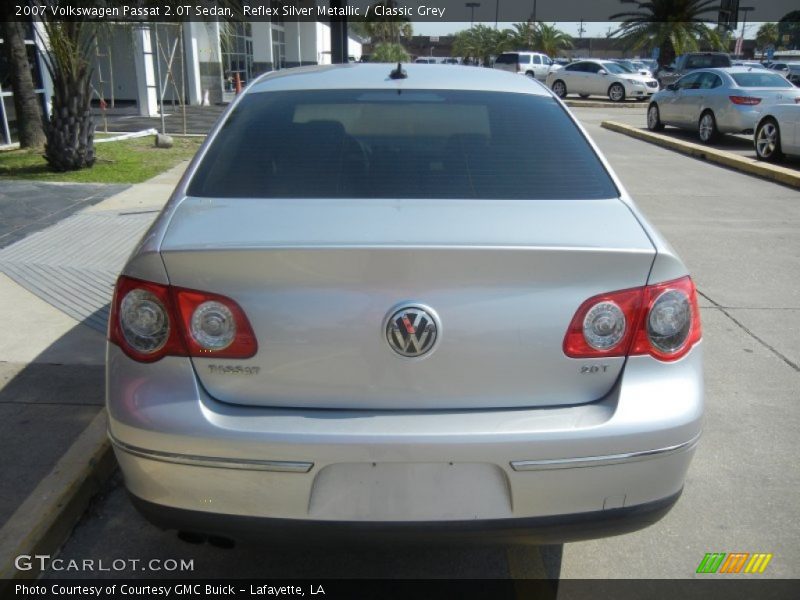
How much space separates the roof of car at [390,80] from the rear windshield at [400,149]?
70 millimetres

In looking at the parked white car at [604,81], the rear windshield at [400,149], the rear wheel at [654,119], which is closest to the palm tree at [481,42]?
the parked white car at [604,81]

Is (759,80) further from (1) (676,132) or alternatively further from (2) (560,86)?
(2) (560,86)

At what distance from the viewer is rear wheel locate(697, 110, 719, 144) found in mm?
15953

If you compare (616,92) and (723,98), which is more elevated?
(723,98)

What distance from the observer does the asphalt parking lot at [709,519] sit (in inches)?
110

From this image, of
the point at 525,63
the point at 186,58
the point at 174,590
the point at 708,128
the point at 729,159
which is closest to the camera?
the point at 174,590

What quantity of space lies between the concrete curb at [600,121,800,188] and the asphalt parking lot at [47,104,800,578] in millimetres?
5785

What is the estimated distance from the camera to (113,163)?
11.5 metres

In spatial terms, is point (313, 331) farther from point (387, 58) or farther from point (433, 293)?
point (387, 58)

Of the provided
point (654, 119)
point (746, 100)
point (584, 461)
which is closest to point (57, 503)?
point (584, 461)

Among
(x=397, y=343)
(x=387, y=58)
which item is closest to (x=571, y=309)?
(x=397, y=343)

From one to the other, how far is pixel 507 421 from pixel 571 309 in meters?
0.37

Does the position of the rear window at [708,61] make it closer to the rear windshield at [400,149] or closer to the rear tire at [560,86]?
the rear tire at [560,86]

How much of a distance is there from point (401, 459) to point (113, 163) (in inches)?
423
